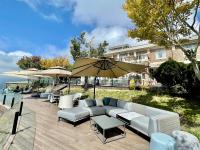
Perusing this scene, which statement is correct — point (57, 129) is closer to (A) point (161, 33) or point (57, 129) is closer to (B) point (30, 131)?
(B) point (30, 131)

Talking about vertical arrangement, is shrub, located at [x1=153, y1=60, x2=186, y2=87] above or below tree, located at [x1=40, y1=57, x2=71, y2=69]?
below

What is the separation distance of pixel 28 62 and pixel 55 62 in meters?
8.99

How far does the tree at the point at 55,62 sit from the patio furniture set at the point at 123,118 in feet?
137

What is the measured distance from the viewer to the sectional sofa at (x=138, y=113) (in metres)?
5.50

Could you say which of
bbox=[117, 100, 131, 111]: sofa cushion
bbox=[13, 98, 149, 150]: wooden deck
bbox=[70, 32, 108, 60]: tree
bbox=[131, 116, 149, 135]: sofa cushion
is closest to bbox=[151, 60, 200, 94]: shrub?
bbox=[117, 100, 131, 111]: sofa cushion

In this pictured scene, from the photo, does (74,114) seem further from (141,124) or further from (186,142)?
(186,142)

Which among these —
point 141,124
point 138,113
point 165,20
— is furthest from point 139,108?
point 165,20

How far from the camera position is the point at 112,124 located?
20.1 ft

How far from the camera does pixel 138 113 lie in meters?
8.22

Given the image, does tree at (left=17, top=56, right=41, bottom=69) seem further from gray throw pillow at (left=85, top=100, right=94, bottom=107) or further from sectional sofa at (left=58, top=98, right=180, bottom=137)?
sectional sofa at (left=58, top=98, right=180, bottom=137)

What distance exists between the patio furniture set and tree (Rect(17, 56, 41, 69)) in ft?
153

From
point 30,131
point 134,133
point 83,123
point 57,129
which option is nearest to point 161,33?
point 134,133

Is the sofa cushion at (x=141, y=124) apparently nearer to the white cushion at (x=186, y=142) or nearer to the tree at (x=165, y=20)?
the white cushion at (x=186, y=142)

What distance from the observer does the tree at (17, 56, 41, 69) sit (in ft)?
169
